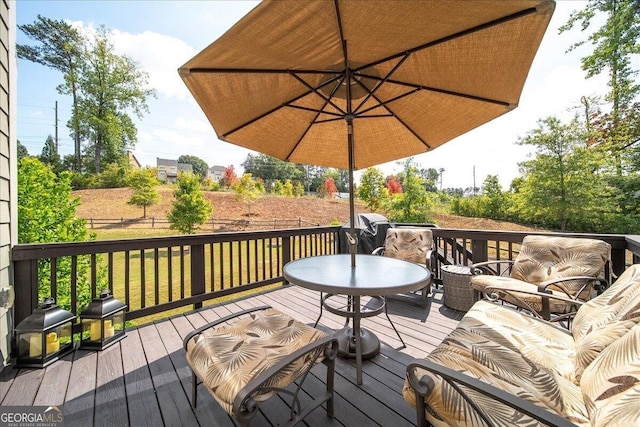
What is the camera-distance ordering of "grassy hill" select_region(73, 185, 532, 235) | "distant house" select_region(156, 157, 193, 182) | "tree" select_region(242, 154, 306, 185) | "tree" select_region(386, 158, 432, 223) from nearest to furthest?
"tree" select_region(386, 158, 432, 223)
"grassy hill" select_region(73, 185, 532, 235)
"distant house" select_region(156, 157, 193, 182)
"tree" select_region(242, 154, 306, 185)

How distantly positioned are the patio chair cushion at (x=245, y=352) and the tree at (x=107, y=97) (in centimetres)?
2351

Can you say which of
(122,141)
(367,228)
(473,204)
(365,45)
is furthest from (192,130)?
(365,45)

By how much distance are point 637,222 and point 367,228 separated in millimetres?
10360

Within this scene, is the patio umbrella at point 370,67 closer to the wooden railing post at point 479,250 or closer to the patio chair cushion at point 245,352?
the patio chair cushion at point 245,352

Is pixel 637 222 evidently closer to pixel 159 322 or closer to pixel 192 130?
pixel 159 322

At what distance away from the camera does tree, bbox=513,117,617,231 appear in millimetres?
9156

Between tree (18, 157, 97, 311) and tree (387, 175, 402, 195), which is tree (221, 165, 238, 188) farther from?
tree (18, 157, 97, 311)

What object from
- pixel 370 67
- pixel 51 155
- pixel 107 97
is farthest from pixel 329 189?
pixel 370 67

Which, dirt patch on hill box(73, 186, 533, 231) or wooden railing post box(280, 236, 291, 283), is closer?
wooden railing post box(280, 236, 291, 283)

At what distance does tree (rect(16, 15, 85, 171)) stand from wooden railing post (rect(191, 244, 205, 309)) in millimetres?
22479

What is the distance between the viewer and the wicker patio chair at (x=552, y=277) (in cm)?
221

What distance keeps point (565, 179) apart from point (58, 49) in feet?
95.9

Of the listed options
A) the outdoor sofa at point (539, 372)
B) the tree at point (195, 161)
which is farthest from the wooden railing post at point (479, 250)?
the tree at point (195, 161)

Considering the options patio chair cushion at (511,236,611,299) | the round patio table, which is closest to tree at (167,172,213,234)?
the round patio table
